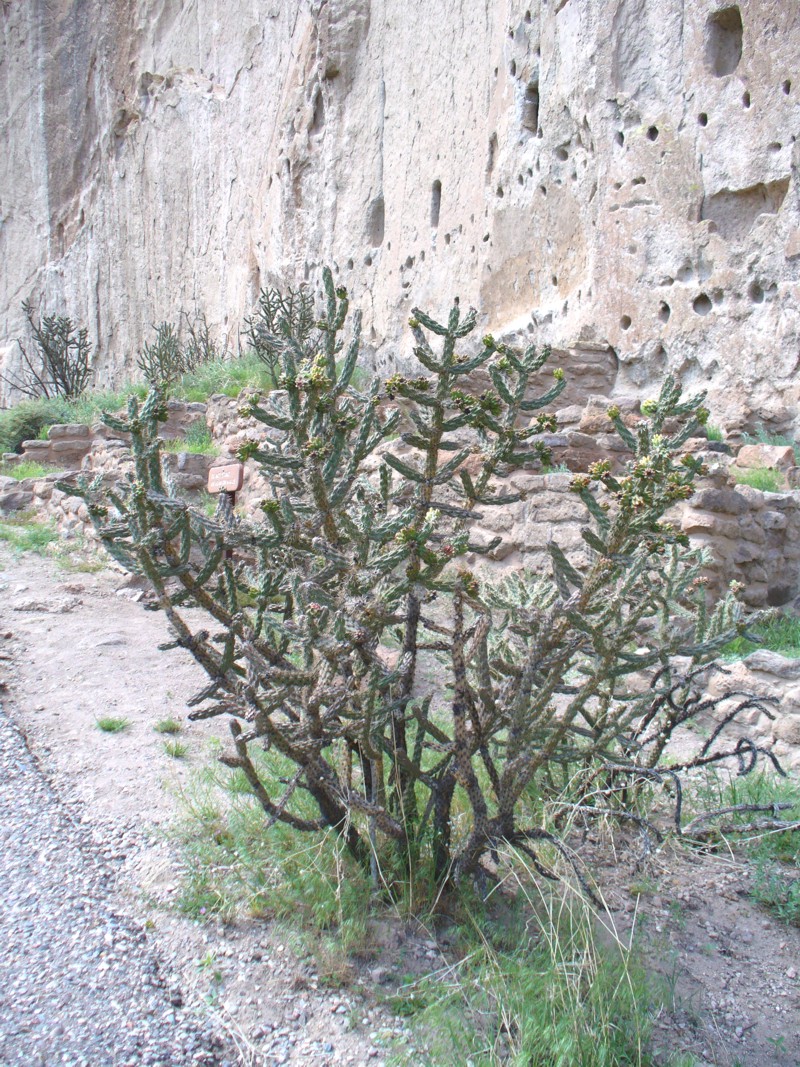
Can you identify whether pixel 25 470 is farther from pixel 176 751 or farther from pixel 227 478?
pixel 176 751

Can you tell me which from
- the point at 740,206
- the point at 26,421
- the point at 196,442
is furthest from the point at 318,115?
the point at 740,206

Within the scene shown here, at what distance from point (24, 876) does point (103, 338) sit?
2352cm

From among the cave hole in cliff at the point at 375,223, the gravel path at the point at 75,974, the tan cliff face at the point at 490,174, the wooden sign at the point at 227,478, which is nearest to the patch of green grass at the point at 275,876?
the gravel path at the point at 75,974

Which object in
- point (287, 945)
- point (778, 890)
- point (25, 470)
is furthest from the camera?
point (25, 470)

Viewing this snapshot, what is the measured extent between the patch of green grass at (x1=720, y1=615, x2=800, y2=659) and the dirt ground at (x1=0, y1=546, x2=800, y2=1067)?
245cm

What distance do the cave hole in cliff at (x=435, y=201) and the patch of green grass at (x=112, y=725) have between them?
967cm

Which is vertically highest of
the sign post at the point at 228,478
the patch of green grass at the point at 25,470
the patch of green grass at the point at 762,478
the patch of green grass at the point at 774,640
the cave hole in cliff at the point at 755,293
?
the cave hole in cliff at the point at 755,293

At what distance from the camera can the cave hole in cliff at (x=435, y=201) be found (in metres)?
11.8

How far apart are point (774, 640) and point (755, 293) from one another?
146 inches

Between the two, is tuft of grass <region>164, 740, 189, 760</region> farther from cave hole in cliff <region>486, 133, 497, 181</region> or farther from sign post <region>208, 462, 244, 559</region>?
cave hole in cliff <region>486, 133, 497, 181</region>

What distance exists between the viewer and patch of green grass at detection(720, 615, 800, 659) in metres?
5.07

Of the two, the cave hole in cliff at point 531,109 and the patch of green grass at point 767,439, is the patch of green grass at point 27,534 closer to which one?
the patch of green grass at point 767,439

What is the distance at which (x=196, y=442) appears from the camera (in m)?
10.1

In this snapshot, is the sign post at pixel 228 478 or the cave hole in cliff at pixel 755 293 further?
the cave hole in cliff at pixel 755 293
